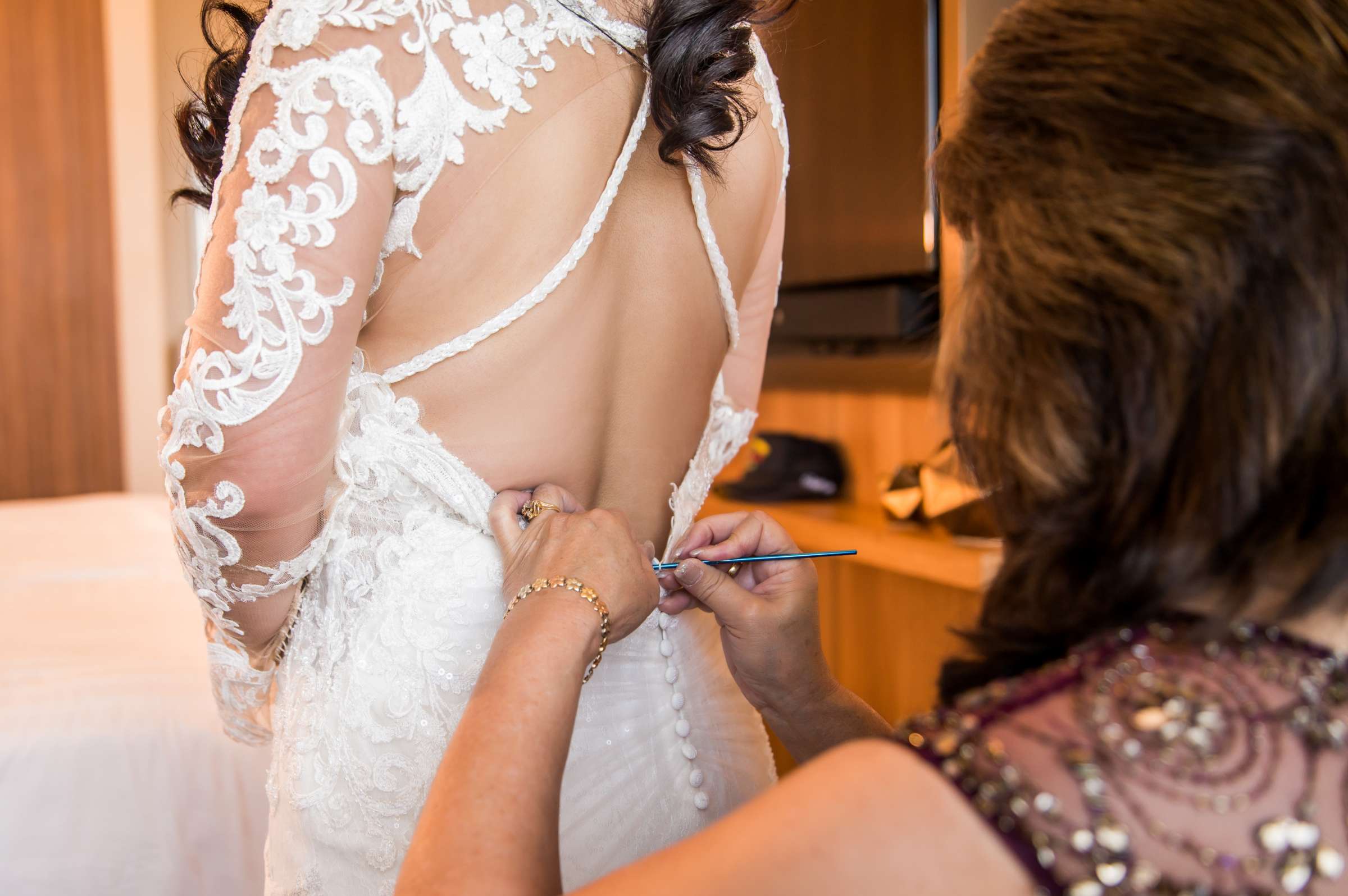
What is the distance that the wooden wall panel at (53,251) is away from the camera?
13.7 ft

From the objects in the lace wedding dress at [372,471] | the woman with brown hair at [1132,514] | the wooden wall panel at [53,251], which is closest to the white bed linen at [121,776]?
the lace wedding dress at [372,471]

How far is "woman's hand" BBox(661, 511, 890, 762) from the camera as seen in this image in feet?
3.18

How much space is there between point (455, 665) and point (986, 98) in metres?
0.62

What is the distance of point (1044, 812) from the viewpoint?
0.47 meters

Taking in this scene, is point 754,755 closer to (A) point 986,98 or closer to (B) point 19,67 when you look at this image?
(A) point 986,98

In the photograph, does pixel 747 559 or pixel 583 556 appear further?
pixel 747 559

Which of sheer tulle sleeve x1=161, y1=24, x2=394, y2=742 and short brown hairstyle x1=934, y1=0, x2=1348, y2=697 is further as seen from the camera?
sheer tulle sleeve x1=161, y1=24, x2=394, y2=742

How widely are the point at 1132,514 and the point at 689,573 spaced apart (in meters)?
0.46

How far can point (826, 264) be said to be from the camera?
242 cm

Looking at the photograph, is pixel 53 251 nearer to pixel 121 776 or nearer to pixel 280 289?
pixel 121 776

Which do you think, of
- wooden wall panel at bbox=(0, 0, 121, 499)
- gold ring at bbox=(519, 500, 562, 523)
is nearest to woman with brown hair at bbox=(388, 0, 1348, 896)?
gold ring at bbox=(519, 500, 562, 523)

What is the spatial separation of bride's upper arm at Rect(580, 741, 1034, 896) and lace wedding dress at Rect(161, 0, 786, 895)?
0.46 meters

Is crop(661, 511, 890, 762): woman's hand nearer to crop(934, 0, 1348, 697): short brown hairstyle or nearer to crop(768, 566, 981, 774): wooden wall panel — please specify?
crop(934, 0, 1348, 697): short brown hairstyle

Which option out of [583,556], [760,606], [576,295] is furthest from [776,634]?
[576,295]
